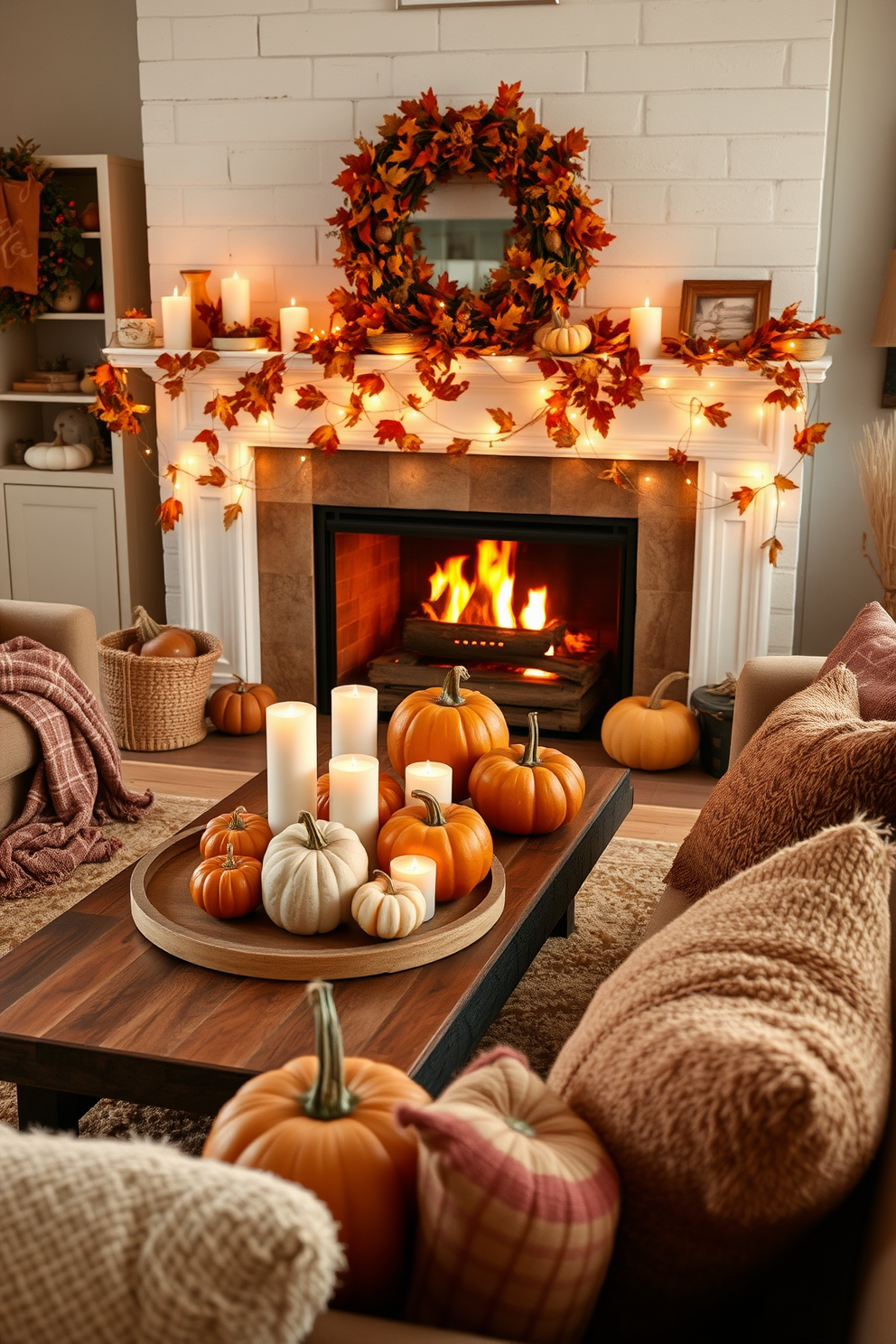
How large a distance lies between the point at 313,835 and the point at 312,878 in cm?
6

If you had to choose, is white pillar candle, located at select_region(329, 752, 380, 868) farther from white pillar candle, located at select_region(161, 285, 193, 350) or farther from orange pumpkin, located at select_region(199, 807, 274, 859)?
white pillar candle, located at select_region(161, 285, 193, 350)

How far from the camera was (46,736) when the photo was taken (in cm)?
312

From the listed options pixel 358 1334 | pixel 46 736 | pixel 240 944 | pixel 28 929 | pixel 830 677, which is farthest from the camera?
pixel 46 736

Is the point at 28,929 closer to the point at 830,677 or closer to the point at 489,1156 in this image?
the point at 830,677

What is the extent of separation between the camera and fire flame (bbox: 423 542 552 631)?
14.3 feet

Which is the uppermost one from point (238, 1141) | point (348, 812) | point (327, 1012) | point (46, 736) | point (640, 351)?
point (640, 351)

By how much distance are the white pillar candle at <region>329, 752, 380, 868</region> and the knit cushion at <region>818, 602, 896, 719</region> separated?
0.77 metres

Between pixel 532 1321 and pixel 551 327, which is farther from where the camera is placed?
pixel 551 327

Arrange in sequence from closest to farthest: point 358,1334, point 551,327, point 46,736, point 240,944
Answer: point 358,1334, point 240,944, point 46,736, point 551,327

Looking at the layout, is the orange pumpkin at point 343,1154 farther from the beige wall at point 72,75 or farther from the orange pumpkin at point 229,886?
the beige wall at point 72,75

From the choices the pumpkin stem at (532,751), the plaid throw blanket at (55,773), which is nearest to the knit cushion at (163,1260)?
the pumpkin stem at (532,751)

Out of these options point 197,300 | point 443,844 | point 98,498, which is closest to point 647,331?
point 197,300

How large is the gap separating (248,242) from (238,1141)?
3.64 metres

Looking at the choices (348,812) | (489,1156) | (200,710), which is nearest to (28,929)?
(348,812)
